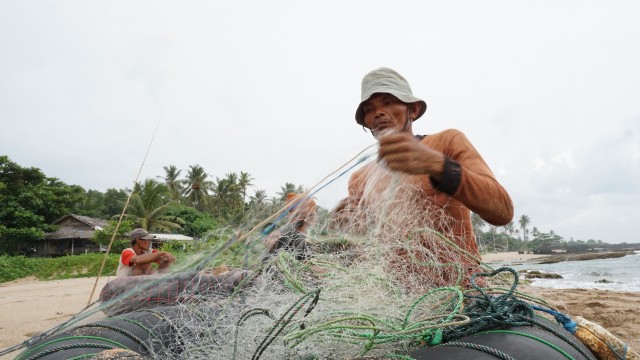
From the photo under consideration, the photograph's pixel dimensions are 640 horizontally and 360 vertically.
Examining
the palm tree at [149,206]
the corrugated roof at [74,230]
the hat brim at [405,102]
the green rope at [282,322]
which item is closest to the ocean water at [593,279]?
the hat brim at [405,102]

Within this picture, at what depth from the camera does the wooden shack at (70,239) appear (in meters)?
→ 38.6

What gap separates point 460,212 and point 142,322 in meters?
1.99

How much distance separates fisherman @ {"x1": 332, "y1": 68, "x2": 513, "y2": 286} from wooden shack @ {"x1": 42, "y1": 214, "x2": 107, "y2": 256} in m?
42.6

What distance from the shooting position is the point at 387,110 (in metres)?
2.63

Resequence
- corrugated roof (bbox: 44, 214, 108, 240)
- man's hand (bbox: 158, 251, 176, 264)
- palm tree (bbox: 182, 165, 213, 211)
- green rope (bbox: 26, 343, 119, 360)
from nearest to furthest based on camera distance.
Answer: green rope (bbox: 26, 343, 119, 360) → man's hand (bbox: 158, 251, 176, 264) → corrugated roof (bbox: 44, 214, 108, 240) → palm tree (bbox: 182, 165, 213, 211)

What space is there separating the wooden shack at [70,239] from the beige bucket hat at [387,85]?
140 ft

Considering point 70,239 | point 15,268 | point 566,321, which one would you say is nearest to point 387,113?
point 566,321

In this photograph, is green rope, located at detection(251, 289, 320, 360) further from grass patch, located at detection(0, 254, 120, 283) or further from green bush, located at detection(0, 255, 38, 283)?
green bush, located at detection(0, 255, 38, 283)

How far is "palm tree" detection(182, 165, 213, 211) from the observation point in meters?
50.9

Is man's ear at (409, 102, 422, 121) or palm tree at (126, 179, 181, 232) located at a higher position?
palm tree at (126, 179, 181, 232)

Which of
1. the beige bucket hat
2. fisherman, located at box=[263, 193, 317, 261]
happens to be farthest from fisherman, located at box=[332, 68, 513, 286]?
fisherman, located at box=[263, 193, 317, 261]

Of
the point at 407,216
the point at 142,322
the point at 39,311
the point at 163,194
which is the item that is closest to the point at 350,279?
the point at 407,216

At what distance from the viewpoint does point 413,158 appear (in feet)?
6.35

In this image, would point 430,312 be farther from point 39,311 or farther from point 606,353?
point 39,311
